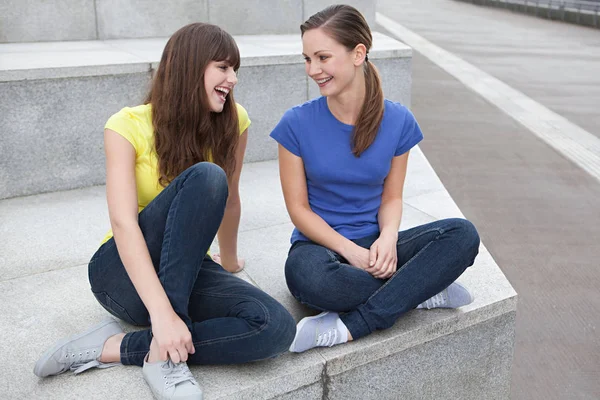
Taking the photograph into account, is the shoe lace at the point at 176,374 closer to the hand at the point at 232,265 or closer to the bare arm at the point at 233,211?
the bare arm at the point at 233,211

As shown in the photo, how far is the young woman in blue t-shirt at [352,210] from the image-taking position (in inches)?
104

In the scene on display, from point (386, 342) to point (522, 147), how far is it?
5.43m

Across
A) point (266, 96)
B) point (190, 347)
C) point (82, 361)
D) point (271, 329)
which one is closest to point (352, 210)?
point (271, 329)

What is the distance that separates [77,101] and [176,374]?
2.82 m

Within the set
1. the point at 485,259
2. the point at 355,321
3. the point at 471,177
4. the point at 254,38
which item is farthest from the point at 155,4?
the point at 355,321

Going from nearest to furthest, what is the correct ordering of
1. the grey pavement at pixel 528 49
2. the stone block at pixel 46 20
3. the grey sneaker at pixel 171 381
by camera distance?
the grey sneaker at pixel 171 381
the stone block at pixel 46 20
the grey pavement at pixel 528 49

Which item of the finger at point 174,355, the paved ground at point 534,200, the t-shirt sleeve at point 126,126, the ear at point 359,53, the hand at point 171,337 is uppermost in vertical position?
the ear at point 359,53

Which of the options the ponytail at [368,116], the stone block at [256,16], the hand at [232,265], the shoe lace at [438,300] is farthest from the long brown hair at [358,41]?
the stone block at [256,16]

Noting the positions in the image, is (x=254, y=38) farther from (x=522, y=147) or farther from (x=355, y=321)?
(x=355, y=321)

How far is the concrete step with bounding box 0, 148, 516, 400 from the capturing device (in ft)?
8.00

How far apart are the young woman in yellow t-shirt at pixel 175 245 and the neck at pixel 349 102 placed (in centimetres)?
44

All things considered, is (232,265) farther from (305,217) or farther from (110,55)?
(110,55)

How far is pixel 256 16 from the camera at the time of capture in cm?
714

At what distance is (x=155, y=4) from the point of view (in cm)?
661
